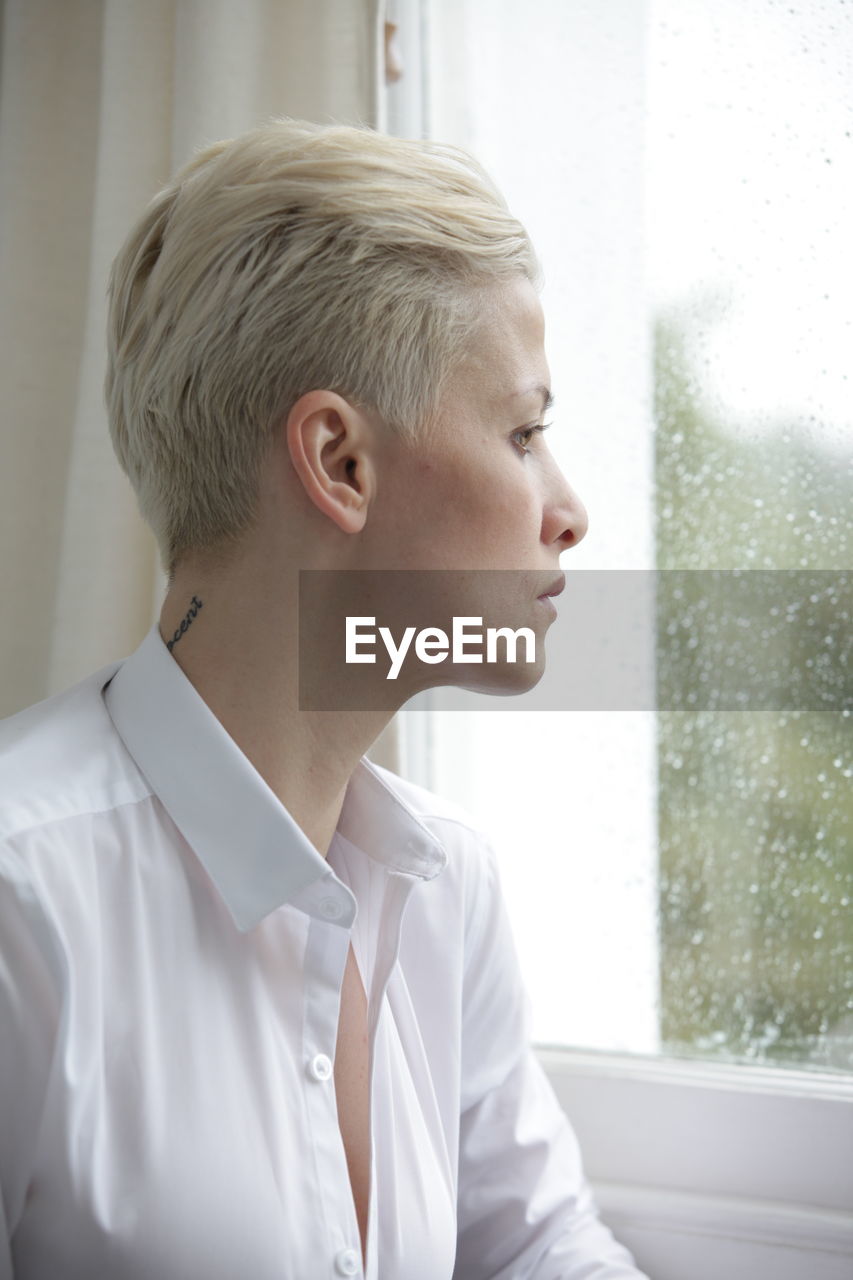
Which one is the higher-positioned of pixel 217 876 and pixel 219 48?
pixel 219 48

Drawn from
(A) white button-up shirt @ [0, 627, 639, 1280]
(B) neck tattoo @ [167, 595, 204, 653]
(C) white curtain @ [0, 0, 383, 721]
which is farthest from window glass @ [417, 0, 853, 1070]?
(B) neck tattoo @ [167, 595, 204, 653]

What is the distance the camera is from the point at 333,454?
853 millimetres

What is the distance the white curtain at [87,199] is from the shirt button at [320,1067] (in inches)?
23.4

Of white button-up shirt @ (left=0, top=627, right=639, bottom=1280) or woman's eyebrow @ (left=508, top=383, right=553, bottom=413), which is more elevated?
woman's eyebrow @ (left=508, top=383, right=553, bottom=413)

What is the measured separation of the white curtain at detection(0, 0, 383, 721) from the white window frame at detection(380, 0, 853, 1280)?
0.15 meters

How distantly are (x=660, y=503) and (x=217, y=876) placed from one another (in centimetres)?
73

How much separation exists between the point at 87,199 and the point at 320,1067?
1.04 metres

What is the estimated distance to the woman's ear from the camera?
841 millimetres

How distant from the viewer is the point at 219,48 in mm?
1203

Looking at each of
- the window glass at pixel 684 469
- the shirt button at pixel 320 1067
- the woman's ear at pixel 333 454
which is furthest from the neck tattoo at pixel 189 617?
the window glass at pixel 684 469

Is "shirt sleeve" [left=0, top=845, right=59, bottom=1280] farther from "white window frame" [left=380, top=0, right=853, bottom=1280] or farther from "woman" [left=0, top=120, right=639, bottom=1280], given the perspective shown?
"white window frame" [left=380, top=0, right=853, bottom=1280]

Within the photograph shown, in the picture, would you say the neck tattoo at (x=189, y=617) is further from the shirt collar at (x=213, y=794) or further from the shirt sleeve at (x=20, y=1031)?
the shirt sleeve at (x=20, y=1031)

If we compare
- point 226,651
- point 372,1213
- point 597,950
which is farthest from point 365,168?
point 597,950

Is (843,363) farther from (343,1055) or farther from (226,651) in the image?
(343,1055)
